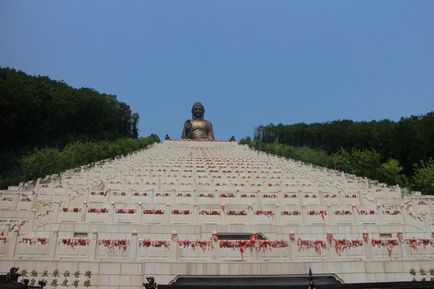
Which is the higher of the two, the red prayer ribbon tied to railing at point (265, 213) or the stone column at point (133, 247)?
the red prayer ribbon tied to railing at point (265, 213)

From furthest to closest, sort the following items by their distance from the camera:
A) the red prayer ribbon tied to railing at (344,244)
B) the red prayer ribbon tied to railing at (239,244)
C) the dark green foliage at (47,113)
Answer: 1. the dark green foliage at (47,113)
2. the red prayer ribbon tied to railing at (344,244)
3. the red prayer ribbon tied to railing at (239,244)

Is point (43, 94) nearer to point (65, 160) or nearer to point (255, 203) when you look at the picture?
point (65, 160)

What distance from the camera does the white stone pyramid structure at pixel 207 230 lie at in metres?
8.84

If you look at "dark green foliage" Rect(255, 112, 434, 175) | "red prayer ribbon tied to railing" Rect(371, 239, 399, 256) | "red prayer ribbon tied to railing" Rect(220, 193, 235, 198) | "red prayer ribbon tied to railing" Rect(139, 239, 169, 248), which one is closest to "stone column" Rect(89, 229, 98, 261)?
"red prayer ribbon tied to railing" Rect(139, 239, 169, 248)

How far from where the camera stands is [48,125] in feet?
144

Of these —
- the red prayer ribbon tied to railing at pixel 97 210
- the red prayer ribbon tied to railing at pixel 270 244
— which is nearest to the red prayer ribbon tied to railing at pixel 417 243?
the red prayer ribbon tied to railing at pixel 270 244

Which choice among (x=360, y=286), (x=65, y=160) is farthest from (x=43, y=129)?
(x=360, y=286)

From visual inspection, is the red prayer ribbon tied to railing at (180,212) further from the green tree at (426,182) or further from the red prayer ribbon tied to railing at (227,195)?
the green tree at (426,182)

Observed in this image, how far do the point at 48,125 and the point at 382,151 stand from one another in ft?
123

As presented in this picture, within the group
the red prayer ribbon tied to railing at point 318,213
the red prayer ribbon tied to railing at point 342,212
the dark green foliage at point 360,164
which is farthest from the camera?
the dark green foliage at point 360,164

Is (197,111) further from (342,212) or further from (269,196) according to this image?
(342,212)

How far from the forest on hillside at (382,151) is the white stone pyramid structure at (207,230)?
872 centimetres

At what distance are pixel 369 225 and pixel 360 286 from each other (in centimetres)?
659

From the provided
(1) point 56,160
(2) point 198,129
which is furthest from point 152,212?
(2) point 198,129
